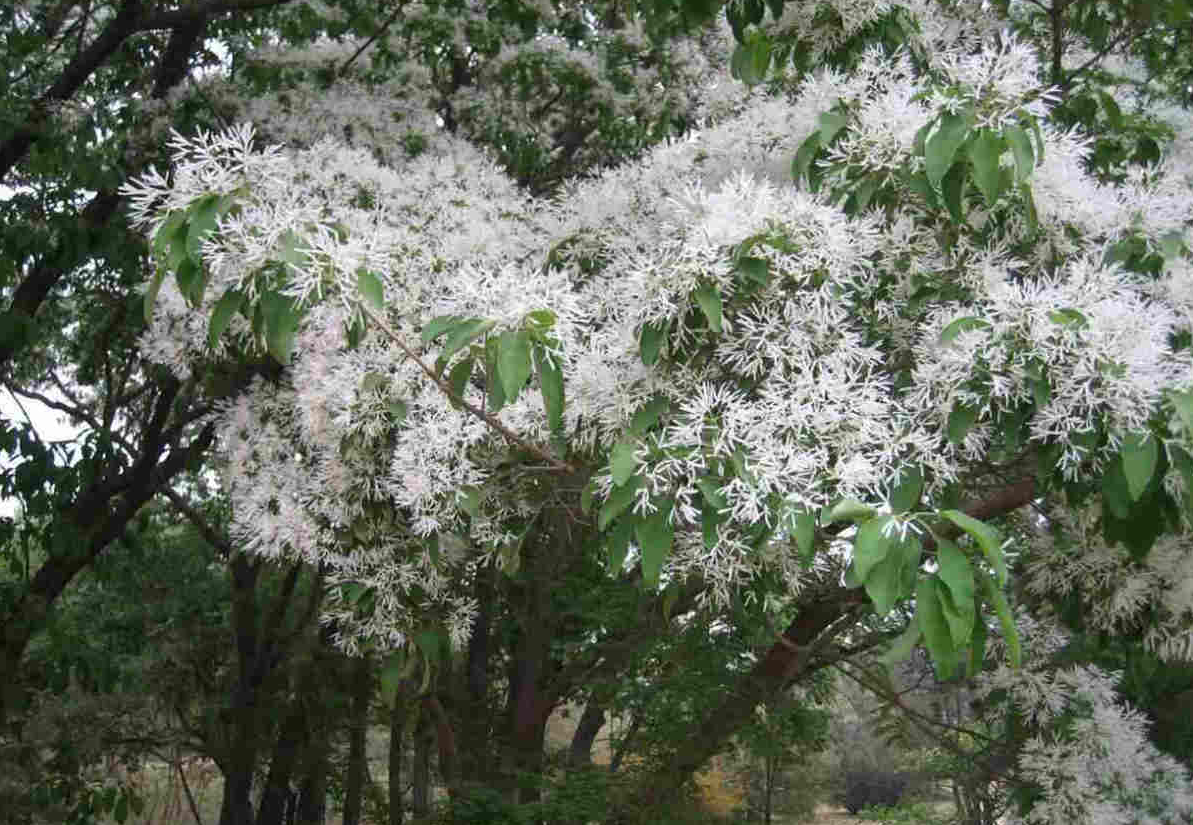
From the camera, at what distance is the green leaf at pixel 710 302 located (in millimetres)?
2184

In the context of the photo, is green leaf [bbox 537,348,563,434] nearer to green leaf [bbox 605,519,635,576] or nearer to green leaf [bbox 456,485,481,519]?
green leaf [bbox 605,519,635,576]

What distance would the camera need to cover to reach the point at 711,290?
2236mm

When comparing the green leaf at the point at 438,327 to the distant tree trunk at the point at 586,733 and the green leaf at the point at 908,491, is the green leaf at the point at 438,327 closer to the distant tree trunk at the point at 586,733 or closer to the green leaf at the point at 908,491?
the green leaf at the point at 908,491

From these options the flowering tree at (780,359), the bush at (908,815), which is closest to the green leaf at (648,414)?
the flowering tree at (780,359)

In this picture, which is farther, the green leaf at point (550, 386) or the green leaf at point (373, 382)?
the green leaf at point (373, 382)

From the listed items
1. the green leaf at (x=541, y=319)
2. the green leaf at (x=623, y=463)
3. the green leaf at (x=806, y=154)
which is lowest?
the green leaf at (x=623, y=463)

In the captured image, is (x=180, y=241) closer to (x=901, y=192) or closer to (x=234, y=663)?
(x=901, y=192)

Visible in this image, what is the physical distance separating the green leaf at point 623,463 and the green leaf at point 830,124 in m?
0.84

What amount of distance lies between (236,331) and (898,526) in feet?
7.06

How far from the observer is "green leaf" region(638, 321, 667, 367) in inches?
90.0

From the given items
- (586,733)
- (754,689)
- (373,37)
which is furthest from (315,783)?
(373,37)

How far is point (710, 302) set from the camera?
221 cm

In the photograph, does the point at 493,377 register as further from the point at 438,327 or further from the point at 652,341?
the point at 652,341

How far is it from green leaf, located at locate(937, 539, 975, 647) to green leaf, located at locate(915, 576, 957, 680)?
0.01 metres
